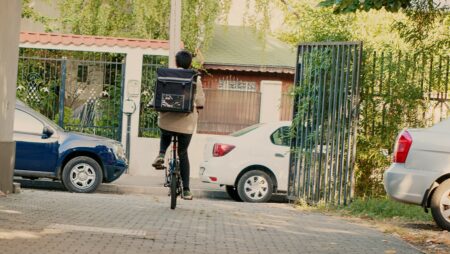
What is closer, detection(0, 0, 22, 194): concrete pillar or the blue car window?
detection(0, 0, 22, 194): concrete pillar

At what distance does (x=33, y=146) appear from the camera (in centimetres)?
Answer: 1912

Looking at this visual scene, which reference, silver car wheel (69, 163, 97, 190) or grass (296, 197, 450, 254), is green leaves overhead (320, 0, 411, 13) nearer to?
grass (296, 197, 450, 254)

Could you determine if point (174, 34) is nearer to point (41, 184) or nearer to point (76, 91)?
point (76, 91)

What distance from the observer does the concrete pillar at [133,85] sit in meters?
25.5

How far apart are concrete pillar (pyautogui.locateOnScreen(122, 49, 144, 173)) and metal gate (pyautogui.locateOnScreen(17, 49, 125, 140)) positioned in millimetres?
131

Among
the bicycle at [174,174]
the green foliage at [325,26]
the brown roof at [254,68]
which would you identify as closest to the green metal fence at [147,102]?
the green foliage at [325,26]

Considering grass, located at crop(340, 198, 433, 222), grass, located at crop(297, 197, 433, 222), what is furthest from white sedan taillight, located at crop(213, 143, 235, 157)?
grass, located at crop(340, 198, 433, 222)

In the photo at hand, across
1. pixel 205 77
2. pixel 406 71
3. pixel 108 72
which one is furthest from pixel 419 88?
pixel 205 77

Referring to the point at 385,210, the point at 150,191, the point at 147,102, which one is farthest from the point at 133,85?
the point at 385,210

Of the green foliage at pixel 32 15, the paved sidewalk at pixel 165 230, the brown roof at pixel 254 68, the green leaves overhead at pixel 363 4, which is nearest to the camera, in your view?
→ the paved sidewalk at pixel 165 230

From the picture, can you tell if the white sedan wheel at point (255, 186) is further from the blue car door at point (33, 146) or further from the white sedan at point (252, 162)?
the blue car door at point (33, 146)

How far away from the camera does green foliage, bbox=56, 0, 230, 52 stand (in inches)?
1132

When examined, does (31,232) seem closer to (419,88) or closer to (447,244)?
(447,244)

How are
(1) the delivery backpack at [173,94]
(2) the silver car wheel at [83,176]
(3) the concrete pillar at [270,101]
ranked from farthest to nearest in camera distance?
(3) the concrete pillar at [270,101] → (2) the silver car wheel at [83,176] → (1) the delivery backpack at [173,94]
